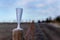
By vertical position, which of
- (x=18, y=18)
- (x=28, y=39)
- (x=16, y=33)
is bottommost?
(x=28, y=39)

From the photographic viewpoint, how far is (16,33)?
298 centimetres

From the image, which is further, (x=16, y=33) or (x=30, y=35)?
(x=30, y=35)

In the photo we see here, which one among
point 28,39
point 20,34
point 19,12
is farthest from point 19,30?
point 28,39

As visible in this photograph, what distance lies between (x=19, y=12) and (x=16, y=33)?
311 mm

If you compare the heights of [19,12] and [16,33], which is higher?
[19,12]

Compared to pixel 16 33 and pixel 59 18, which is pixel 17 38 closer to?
pixel 16 33

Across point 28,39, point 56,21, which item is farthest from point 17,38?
point 56,21

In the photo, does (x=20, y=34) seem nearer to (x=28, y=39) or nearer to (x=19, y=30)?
(x=19, y=30)

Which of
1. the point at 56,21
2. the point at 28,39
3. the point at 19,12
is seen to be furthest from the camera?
the point at 56,21

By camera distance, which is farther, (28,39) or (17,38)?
(28,39)

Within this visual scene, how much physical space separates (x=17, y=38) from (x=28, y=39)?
288 centimetres

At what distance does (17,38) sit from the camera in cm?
300

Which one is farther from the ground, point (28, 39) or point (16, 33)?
point (16, 33)

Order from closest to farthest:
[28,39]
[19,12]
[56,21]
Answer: [19,12] < [28,39] < [56,21]
